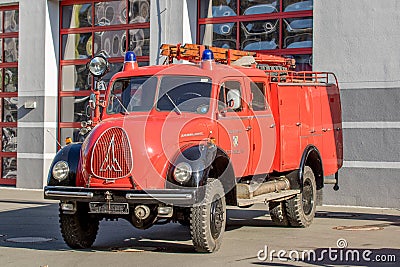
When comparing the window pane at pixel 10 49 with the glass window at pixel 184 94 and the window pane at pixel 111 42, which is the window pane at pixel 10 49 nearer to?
the window pane at pixel 111 42

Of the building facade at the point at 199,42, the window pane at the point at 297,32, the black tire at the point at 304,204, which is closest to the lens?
the black tire at the point at 304,204

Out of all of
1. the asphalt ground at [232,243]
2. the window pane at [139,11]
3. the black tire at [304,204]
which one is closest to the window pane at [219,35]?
the window pane at [139,11]

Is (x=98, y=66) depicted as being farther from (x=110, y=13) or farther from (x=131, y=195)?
(x=110, y=13)

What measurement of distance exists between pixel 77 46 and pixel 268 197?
11.4 metres

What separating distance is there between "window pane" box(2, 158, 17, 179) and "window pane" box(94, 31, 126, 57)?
13.8ft

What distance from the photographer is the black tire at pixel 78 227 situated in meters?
10.3

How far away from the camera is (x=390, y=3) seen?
16.3 m

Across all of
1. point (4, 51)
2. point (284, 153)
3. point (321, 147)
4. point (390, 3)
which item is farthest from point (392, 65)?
point (4, 51)

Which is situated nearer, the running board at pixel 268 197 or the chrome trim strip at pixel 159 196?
the chrome trim strip at pixel 159 196

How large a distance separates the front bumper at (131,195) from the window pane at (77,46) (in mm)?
11751

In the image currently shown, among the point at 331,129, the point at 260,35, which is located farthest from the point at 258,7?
the point at 331,129

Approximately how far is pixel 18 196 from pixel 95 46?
4.78 metres

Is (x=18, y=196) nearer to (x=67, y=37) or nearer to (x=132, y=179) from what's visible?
(x=67, y=37)

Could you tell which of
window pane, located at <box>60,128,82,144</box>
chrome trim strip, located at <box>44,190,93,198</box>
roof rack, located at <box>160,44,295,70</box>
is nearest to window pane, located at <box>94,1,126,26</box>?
window pane, located at <box>60,128,82,144</box>
